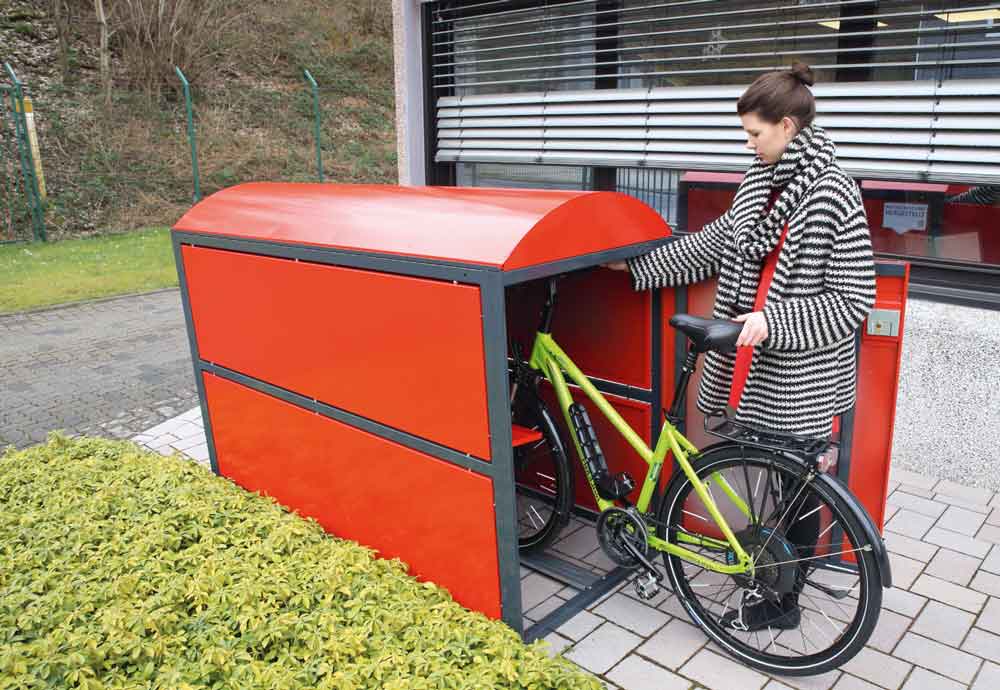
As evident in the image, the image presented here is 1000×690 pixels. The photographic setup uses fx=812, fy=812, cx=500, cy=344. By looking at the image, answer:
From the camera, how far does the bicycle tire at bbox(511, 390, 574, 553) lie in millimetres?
3426

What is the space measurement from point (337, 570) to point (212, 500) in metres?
1.05

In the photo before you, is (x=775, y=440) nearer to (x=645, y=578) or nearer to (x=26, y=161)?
(x=645, y=578)

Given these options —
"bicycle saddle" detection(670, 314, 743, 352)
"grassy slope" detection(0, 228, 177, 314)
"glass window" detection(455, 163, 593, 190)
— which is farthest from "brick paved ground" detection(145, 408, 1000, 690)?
"grassy slope" detection(0, 228, 177, 314)

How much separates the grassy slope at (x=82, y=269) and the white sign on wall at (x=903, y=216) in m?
8.43

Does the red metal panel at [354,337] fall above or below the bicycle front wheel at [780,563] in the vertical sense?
above

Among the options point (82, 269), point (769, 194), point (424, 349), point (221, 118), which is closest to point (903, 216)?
point (769, 194)

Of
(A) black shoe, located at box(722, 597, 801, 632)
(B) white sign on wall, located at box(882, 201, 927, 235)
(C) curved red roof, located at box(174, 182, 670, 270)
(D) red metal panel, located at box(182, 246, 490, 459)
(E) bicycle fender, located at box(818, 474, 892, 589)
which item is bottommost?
(A) black shoe, located at box(722, 597, 801, 632)

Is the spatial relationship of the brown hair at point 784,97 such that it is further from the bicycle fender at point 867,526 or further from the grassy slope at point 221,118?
the grassy slope at point 221,118

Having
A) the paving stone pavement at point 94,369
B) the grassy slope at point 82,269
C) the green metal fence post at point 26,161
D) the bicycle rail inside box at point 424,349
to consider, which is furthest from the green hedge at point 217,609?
the green metal fence post at point 26,161

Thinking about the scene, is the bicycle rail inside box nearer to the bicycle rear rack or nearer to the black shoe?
the bicycle rear rack

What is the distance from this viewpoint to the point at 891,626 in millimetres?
3078

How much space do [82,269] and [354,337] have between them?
365 inches

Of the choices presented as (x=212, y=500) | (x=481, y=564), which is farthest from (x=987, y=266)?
(x=212, y=500)

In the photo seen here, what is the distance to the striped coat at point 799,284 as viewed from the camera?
2633mm
